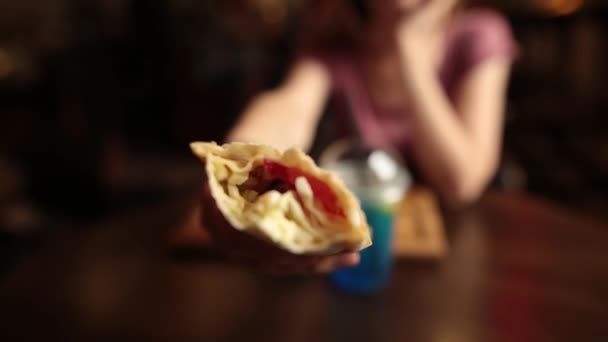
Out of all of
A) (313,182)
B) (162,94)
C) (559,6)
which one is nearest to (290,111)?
(313,182)


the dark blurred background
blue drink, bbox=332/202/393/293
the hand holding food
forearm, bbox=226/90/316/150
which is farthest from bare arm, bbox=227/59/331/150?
the dark blurred background

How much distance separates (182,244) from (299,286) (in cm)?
18

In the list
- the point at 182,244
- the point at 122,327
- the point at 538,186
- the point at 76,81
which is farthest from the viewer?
the point at 76,81

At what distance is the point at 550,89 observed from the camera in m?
2.11

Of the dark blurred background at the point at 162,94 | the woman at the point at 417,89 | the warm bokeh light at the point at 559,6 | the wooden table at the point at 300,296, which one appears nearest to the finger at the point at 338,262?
the wooden table at the point at 300,296

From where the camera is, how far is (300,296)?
0.78m

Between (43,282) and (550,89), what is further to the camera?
(550,89)

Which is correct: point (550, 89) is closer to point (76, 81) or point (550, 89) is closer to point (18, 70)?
point (76, 81)

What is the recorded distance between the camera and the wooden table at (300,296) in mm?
720

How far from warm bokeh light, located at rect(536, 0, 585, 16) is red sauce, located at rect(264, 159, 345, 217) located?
6.11ft

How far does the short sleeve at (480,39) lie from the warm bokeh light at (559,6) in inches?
41.2

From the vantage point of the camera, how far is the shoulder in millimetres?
1091

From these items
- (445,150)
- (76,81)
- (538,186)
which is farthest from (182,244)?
(76,81)

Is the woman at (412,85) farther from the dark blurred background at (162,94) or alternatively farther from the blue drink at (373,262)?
the dark blurred background at (162,94)
